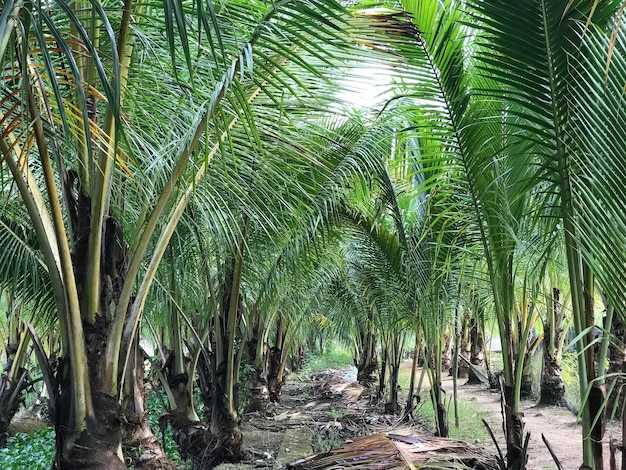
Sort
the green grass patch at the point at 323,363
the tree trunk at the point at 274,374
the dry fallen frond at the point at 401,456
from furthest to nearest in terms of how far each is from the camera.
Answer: the green grass patch at the point at 323,363
the tree trunk at the point at 274,374
the dry fallen frond at the point at 401,456

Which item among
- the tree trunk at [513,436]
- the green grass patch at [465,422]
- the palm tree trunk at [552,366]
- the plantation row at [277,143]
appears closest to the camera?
the plantation row at [277,143]

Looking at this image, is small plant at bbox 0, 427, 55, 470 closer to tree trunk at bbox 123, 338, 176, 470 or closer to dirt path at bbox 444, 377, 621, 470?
tree trunk at bbox 123, 338, 176, 470

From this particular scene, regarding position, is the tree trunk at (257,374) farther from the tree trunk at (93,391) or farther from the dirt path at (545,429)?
the tree trunk at (93,391)

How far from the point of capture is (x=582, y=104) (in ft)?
6.91

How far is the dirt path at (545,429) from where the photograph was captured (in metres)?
5.36

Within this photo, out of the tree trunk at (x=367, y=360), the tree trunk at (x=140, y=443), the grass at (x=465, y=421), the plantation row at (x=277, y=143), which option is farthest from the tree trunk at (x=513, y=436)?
the tree trunk at (x=367, y=360)

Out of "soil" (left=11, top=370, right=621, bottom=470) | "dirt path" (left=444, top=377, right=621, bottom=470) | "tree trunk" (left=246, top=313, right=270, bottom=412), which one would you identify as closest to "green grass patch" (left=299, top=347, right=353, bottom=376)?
"soil" (left=11, top=370, right=621, bottom=470)

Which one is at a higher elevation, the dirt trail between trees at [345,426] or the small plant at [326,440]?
the small plant at [326,440]

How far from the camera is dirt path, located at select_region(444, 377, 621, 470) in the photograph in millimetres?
5359

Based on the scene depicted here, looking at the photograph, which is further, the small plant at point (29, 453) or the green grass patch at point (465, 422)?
the green grass patch at point (465, 422)

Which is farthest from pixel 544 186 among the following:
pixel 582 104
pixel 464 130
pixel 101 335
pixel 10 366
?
pixel 10 366

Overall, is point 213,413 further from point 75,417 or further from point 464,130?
point 464,130

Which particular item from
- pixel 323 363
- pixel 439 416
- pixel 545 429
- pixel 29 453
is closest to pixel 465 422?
pixel 545 429

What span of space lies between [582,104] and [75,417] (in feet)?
7.61
